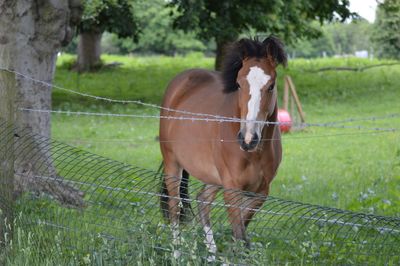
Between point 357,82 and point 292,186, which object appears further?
point 357,82

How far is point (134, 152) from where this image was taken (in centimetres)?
1652

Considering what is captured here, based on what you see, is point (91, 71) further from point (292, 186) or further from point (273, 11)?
point (292, 186)

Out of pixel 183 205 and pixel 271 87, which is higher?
pixel 271 87

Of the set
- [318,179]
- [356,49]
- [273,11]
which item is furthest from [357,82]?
[356,49]

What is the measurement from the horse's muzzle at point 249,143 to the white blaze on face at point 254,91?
1.4 inches

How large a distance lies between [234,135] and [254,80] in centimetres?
74

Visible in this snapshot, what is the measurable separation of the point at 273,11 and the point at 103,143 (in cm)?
953

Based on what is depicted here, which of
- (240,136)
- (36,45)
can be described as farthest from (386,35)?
(240,136)

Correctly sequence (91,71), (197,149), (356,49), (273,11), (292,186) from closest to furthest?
(197,149), (292,186), (273,11), (91,71), (356,49)

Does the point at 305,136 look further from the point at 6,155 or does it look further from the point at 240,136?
the point at 6,155

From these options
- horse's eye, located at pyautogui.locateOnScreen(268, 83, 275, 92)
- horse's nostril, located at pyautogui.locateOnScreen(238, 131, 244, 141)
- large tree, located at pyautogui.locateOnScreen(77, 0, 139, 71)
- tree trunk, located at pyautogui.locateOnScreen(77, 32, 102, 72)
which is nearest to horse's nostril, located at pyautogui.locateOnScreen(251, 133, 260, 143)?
horse's nostril, located at pyautogui.locateOnScreen(238, 131, 244, 141)

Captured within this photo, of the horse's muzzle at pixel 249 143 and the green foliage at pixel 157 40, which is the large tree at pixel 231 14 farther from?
the green foliage at pixel 157 40

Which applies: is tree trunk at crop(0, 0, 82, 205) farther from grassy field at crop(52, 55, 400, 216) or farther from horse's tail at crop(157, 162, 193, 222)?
grassy field at crop(52, 55, 400, 216)

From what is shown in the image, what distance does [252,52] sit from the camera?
771 centimetres
